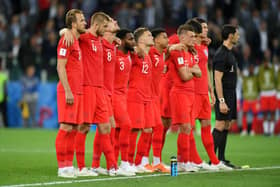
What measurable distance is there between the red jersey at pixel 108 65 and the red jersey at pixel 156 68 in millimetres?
1062

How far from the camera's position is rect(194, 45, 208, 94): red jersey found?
1488 cm

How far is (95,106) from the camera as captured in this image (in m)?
13.3

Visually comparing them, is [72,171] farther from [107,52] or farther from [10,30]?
[10,30]

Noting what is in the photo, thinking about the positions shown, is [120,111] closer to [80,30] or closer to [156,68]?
[156,68]

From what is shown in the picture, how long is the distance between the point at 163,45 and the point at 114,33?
1223 mm

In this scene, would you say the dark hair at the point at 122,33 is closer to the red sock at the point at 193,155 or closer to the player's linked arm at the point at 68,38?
the player's linked arm at the point at 68,38

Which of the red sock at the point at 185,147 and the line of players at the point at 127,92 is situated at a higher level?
the line of players at the point at 127,92

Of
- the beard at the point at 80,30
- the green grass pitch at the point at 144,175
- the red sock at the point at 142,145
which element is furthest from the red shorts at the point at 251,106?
the beard at the point at 80,30

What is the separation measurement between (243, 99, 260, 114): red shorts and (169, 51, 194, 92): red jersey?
40.5 feet

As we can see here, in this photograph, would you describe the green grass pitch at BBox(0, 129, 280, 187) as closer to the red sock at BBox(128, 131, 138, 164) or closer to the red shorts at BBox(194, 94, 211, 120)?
the red sock at BBox(128, 131, 138, 164)

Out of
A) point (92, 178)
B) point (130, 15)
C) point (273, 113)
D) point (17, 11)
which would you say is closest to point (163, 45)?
point (92, 178)

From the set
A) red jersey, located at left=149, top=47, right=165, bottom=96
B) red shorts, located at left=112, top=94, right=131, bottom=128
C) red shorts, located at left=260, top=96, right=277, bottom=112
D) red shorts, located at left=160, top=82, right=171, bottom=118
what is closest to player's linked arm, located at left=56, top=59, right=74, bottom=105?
red shorts, located at left=112, top=94, right=131, bottom=128

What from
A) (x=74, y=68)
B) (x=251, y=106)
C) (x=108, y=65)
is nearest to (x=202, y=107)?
(x=108, y=65)

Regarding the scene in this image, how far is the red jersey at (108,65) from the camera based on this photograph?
1366 cm
